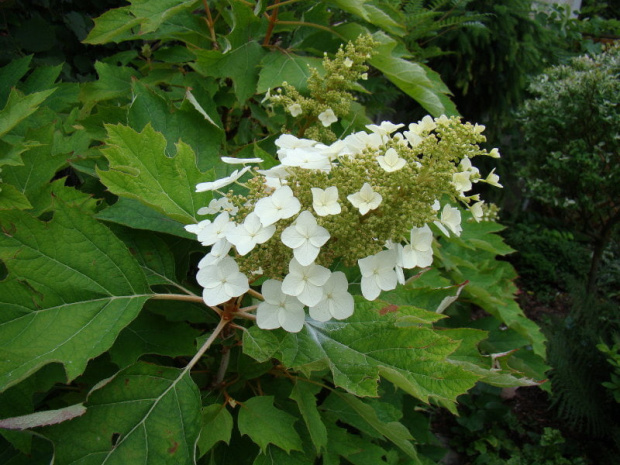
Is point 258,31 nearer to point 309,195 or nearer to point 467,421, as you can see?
point 309,195

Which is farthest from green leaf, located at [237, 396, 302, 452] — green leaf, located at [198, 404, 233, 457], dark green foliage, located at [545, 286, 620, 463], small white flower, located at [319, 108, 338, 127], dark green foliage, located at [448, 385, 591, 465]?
dark green foliage, located at [545, 286, 620, 463]

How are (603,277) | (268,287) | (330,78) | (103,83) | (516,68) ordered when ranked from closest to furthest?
(268,287) < (330,78) < (103,83) < (516,68) < (603,277)

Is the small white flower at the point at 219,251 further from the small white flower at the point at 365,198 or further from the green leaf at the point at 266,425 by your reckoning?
the green leaf at the point at 266,425

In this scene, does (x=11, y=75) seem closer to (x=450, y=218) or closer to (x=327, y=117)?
(x=327, y=117)

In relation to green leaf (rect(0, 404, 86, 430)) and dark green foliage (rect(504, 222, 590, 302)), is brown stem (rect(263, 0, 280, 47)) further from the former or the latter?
dark green foliage (rect(504, 222, 590, 302))

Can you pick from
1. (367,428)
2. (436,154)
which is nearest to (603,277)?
(367,428)

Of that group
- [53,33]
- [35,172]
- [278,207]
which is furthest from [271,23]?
[53,33]

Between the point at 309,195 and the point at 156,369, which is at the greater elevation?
the point at 309,195
